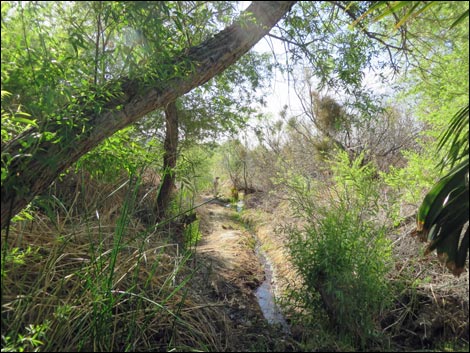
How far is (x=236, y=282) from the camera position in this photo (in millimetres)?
5523

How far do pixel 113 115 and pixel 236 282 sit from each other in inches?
140

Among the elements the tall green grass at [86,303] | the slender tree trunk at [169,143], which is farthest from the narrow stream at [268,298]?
the slender tree trunk at [169,143]

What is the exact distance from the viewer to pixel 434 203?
A: 2871 mm

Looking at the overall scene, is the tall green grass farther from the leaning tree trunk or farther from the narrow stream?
the narrow stream

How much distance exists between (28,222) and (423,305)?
12.8 ft

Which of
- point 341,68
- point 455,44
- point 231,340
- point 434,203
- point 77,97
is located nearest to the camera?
point 77,97

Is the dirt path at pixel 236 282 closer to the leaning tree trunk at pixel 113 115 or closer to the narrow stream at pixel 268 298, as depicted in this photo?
the narrow stream at pixel 268 298

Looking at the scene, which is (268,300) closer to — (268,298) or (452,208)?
(268,298)

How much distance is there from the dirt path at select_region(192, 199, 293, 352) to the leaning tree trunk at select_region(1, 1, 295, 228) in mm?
2123

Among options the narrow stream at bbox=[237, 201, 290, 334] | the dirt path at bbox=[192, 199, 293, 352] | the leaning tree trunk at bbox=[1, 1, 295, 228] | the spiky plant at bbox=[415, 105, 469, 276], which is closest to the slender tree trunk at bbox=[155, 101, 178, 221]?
the dirt path at bbox=[192, 199, 293, 352]

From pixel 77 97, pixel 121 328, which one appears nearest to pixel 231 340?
pixel 121 328

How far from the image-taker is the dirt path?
3.50m

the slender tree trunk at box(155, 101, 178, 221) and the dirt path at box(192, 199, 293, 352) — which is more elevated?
the slender tree trunk at box(155, 101, 178, 221)

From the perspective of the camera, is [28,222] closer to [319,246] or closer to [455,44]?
[319,246]
